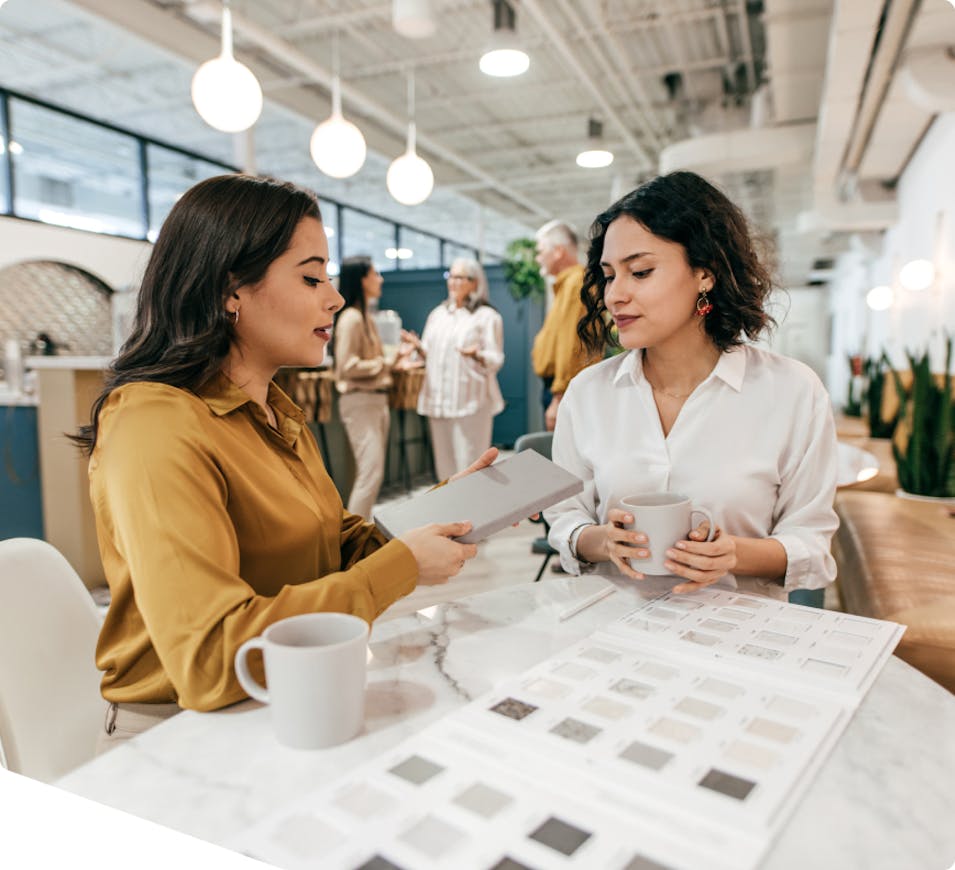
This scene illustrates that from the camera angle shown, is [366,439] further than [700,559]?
Yes

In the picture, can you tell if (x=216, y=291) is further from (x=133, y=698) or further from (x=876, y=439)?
(x=876, y=439)

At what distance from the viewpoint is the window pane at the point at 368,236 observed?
44.7 feet

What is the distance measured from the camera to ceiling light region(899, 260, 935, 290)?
7.20 feet

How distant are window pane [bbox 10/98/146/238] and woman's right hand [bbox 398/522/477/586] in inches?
343

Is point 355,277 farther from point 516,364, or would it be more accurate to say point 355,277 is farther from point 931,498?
point 516,364

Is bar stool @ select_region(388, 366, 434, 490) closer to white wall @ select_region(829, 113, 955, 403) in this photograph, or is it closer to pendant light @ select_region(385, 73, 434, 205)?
pendant light @ select_region(385, 73, 434, 205)

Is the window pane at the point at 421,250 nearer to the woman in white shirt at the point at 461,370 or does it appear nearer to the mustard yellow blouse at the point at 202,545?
the woman in white shirt at the point at 461,370

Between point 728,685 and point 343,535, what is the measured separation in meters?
0.64

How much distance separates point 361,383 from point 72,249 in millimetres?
1926

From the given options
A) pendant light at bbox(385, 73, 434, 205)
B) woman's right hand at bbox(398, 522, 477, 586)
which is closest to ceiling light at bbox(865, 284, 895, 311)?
pendant light at bbox(385, 73, 434, 205)

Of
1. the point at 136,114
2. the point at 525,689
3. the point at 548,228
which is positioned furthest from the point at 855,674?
the point at 136,114

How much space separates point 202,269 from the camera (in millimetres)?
899

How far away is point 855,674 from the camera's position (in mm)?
688

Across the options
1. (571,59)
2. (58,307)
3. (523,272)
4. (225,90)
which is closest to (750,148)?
(571,59)
